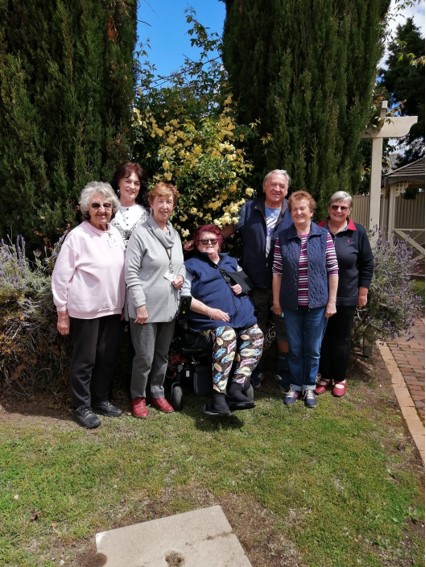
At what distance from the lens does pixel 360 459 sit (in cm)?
304

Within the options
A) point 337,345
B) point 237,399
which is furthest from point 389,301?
point 237,399

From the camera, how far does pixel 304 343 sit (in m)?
3.82

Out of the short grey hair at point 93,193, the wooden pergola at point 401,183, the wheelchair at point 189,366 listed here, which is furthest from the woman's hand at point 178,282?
the wooden pergola at point 401,183

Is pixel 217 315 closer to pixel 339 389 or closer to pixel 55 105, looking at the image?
pixel 339 389

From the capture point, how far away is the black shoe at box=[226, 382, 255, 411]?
3.38 metres

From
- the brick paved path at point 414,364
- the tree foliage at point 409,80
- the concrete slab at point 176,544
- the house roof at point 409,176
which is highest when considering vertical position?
the tree foliage at point 409,80

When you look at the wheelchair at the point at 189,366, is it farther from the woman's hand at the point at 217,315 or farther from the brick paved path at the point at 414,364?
the brick paved path at the point at 414,364

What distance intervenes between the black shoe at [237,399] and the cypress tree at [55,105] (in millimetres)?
2006

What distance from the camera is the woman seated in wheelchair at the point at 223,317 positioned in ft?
11.4

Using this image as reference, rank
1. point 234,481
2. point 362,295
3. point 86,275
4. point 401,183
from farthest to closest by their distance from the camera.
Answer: point 401,183 → point 362,295 → point 86,275 → point 234,481

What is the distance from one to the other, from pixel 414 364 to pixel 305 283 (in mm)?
2501

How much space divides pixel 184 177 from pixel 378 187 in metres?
2.80

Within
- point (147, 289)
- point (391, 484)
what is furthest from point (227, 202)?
point (391, 484)

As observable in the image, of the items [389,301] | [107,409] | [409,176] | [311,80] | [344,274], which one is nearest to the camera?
[107,409]
